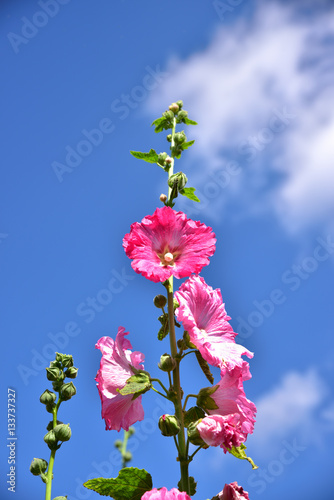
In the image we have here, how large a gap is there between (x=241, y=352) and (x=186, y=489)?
25.6 inches

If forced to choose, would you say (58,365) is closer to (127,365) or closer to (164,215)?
(127,365)

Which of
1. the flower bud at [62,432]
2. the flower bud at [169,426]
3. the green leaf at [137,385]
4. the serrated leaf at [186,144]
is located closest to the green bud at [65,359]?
the flower bud at [62,432]

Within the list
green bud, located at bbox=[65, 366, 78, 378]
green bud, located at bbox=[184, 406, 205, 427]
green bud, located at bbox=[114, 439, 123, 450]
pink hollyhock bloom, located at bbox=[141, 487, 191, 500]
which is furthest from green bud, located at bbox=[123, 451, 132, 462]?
pink hollyhock bloom, located at bbox=[141, 487, 191, 500]

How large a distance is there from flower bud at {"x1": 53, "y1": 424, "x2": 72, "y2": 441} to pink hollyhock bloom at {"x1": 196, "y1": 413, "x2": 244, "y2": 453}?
1.21 m

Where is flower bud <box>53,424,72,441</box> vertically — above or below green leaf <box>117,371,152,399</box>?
above

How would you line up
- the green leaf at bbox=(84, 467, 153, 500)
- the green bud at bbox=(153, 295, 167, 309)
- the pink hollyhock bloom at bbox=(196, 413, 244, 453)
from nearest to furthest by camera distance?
1. the pink hollyhock bloom at bbox=(196, 413, 244, 453)
2. the green leaf at bbox=(84, 467, 153, 500)
3. the green bud at bbox=(153, 295, 167, 309)

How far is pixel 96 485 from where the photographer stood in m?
1.95

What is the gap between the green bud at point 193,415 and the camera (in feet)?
6.80

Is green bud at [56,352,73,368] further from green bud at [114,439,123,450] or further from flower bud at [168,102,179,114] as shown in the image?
green bud at [114,439,123,450]

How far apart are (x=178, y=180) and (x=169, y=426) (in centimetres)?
134

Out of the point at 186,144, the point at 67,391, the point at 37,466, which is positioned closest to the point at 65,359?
the point at 67,391

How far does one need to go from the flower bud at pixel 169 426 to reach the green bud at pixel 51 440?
1140 millimetres

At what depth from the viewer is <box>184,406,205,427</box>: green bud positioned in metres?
2.07

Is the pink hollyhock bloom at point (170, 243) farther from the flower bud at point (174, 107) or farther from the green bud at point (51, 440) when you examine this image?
the green bud at point (51, 440)
